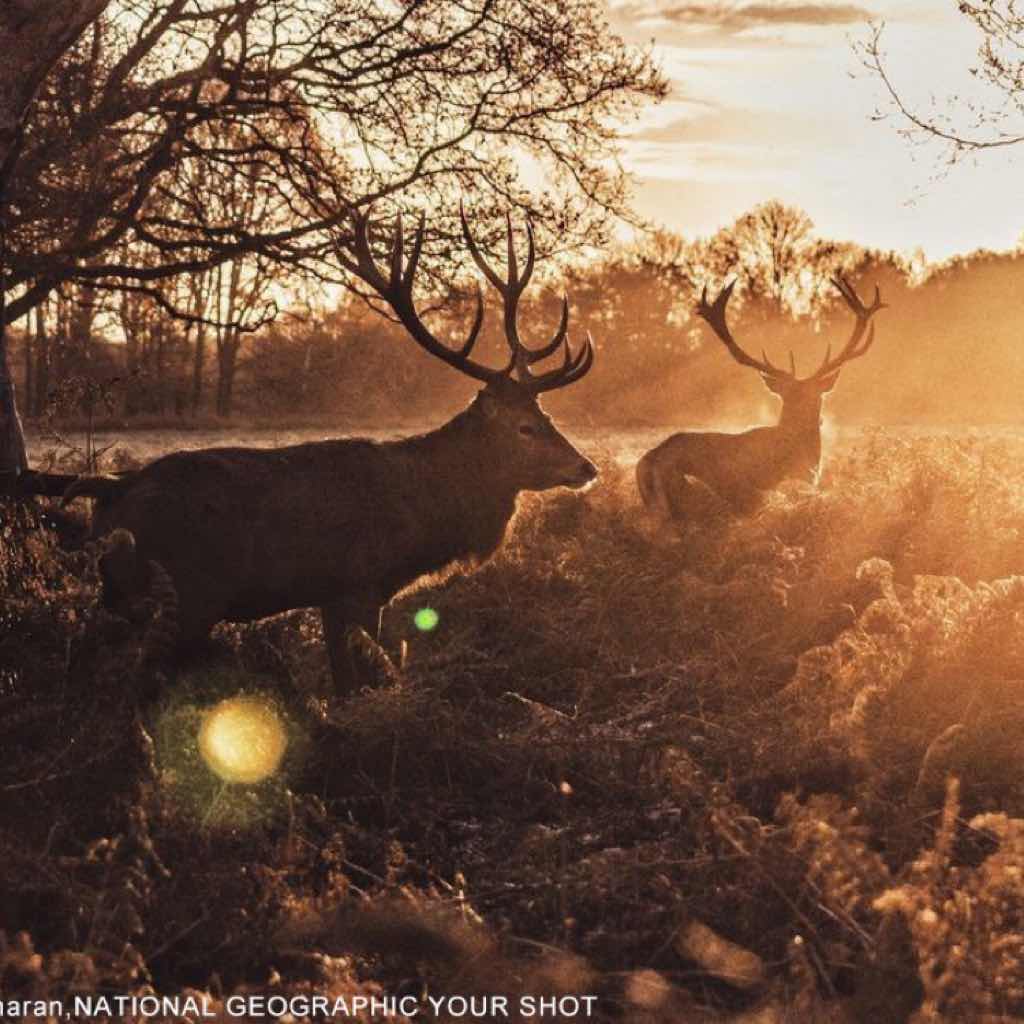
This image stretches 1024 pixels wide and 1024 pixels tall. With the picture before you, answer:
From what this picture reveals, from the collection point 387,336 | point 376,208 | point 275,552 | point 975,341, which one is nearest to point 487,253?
point 376,208

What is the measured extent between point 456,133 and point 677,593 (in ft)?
16.3

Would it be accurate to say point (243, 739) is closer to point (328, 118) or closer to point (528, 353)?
point (528, 353)

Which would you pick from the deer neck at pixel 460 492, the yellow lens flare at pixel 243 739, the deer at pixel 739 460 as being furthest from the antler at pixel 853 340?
the yellow lens flare at pixel 243 739

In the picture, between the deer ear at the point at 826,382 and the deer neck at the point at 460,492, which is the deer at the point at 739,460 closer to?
the deer ear at the point at 826,382

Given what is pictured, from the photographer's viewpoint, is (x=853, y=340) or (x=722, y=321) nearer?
(x=853, y=340)

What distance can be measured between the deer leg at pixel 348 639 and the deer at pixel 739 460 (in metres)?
4.32

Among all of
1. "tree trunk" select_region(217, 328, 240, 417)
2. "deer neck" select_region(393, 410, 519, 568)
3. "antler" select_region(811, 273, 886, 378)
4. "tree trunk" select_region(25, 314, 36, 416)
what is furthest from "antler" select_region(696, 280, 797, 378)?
"tree trunk" select_region(217, 328, 240, 417)

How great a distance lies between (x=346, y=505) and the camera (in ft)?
23.1

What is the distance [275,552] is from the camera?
6.65 metres

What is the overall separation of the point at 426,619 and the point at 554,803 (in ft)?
10.5

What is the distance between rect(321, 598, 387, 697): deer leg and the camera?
6.99m

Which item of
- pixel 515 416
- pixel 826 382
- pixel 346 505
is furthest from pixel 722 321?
pixel 346 505

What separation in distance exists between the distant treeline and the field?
30.2 meters

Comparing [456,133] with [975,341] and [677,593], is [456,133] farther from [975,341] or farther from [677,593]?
[975,341]
